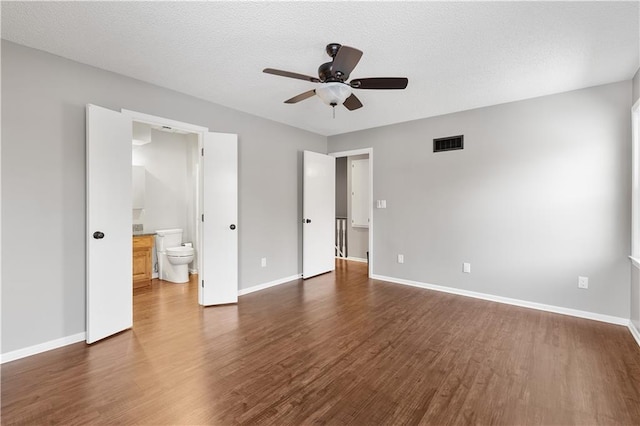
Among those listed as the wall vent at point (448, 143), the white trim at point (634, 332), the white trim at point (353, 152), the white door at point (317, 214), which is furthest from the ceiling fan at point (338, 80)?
the white trim at point (634, 332)

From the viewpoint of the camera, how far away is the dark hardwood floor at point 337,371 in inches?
69.9

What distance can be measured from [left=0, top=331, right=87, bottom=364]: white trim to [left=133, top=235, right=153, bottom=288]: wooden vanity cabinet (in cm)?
172

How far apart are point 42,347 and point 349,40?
3609 mm

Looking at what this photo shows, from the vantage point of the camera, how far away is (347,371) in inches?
87.7

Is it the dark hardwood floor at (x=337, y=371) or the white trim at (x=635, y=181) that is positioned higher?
the white trim at (x=635, y=181)

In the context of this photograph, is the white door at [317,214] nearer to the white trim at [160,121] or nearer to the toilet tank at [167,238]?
the white trim at [160,121]

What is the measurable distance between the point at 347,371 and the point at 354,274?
312 centimetres

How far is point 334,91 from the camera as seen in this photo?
247cm

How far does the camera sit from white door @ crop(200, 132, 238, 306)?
142 inches

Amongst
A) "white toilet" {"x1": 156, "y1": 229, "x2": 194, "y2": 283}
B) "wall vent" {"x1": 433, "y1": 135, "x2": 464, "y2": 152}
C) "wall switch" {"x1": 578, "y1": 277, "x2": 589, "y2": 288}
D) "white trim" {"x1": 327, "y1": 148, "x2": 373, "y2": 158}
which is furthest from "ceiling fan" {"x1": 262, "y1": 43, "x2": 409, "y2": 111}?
"white toilet" {"x1": 156, "y1": 229, "x2": 194, "y2": 283}

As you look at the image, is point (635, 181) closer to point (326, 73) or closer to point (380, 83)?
point (380, 83)

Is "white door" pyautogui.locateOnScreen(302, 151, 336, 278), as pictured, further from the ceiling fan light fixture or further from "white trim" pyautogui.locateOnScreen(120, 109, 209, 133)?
the ceiling fan light fixture

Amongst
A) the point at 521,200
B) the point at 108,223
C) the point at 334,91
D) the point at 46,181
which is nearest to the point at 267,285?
the point at 108,223

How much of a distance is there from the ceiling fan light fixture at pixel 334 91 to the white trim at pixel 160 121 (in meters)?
1.81
